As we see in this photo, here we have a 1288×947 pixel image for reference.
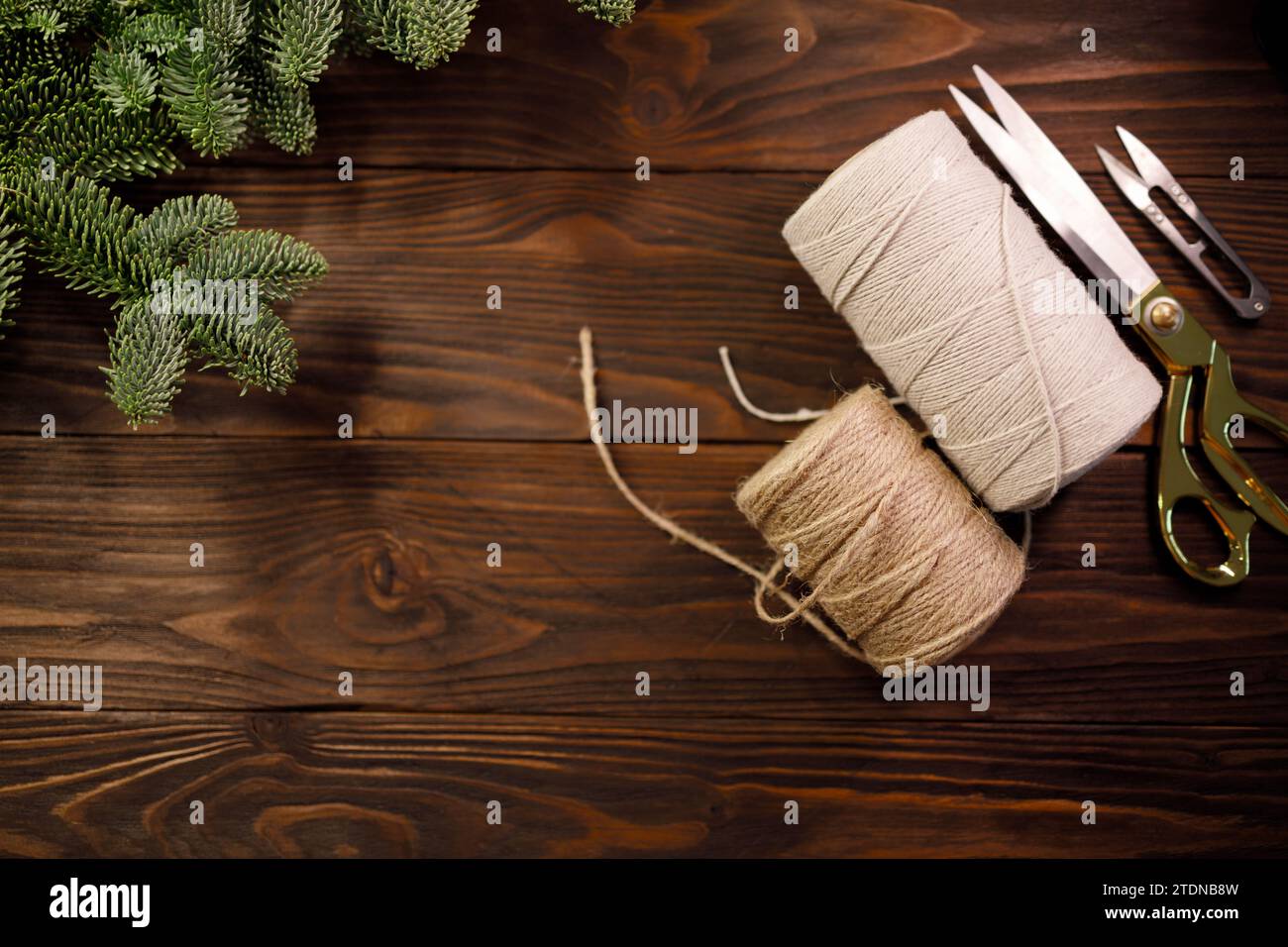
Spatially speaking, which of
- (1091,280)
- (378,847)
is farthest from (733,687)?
(1091,280)

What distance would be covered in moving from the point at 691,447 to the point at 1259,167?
62 centimetres

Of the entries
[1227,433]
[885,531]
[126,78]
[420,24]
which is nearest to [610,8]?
[420,24]

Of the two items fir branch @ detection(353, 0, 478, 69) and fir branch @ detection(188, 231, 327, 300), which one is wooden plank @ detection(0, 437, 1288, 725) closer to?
fir branch @ detection(188, 231, 327, 300)

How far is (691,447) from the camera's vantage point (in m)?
0.88

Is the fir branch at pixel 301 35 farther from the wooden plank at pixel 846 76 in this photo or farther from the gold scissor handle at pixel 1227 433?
the gold scissor handle at pixel 1227 433

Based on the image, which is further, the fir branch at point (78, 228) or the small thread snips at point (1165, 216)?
the small thread snips at point (1165, 216)

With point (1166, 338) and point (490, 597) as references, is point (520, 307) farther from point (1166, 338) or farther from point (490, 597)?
point (1166, 338)

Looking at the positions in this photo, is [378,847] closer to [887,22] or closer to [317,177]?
[317,177]

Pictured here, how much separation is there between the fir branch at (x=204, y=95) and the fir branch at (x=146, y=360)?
0.47 ft

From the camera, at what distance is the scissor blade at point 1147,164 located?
844 millimetres

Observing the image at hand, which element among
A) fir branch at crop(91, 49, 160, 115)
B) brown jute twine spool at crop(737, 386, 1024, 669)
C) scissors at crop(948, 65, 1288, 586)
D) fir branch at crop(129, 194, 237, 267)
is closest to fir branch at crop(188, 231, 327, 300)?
Result: fir branch at crop(129, 194, 237, 267)

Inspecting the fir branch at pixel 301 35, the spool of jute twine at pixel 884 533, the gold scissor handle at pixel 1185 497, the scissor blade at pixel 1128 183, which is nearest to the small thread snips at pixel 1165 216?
the scissor blade at pixel 1128 183

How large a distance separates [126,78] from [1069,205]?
2.66 ft
